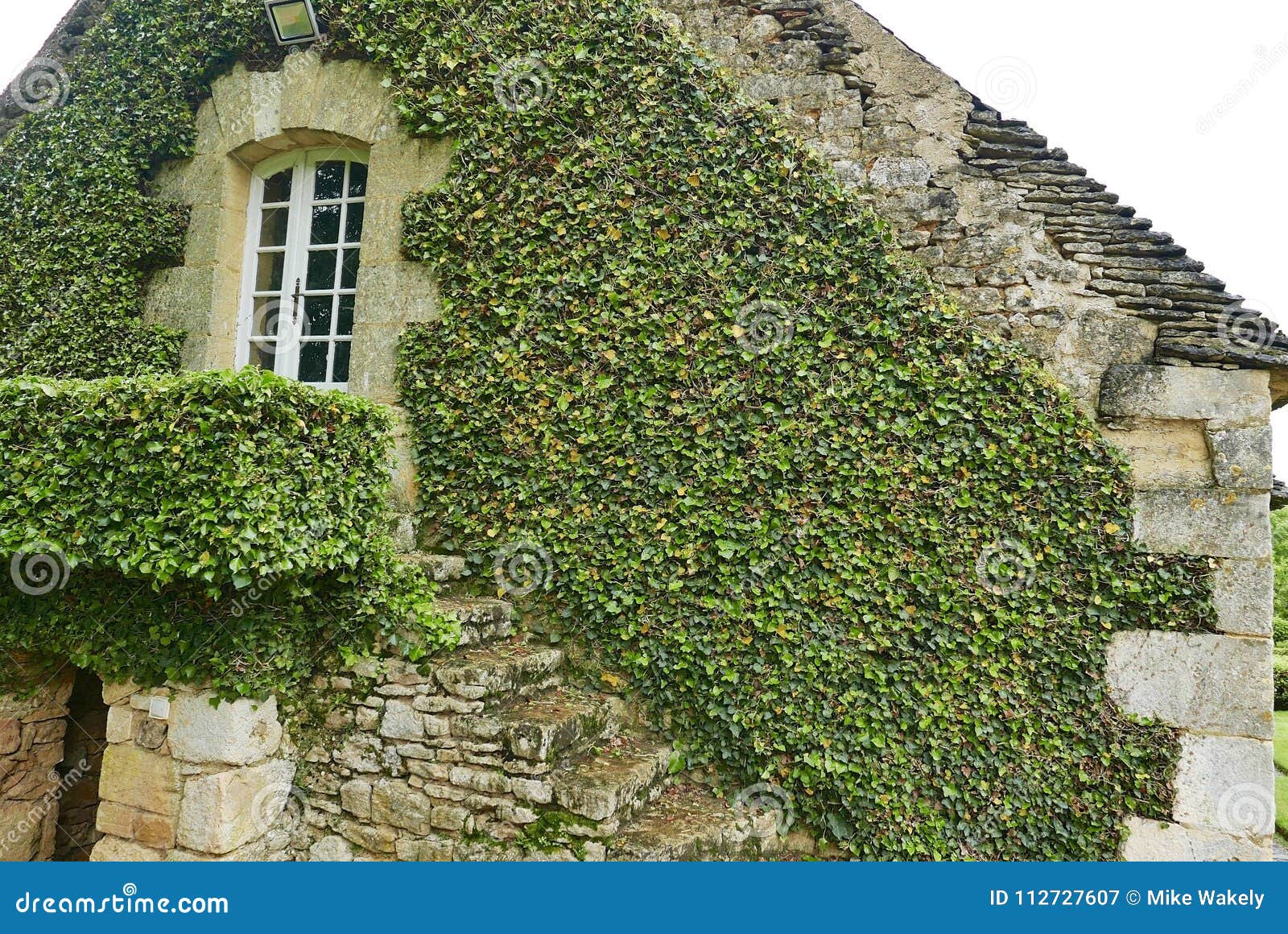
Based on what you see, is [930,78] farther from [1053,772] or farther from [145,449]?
[145,449]

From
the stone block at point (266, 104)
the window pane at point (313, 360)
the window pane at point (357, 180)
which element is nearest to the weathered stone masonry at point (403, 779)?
the window pane at point (313, 360)

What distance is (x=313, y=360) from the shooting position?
5.55 m

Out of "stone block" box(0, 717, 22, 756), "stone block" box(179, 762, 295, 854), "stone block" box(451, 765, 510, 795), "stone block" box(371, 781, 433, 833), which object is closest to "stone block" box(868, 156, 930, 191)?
"stone block" box(451, 765, 510, 795)

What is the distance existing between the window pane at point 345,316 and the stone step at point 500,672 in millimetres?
2607

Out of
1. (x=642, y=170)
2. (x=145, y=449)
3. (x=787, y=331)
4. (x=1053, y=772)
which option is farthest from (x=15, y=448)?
(x=1053, y=772)

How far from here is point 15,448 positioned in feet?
11.3

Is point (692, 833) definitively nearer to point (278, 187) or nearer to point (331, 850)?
point (331, 850)

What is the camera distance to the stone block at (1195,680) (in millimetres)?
3881

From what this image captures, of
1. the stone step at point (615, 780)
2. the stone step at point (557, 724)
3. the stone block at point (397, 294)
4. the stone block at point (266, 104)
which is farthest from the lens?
the stone block at point (266, 104)

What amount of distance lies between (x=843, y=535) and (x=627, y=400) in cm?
138

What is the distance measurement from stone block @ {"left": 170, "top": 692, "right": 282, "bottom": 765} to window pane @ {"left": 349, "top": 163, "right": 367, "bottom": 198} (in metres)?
3.51

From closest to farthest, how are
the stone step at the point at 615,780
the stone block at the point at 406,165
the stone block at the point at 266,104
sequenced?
1. the stone step at the point at 615,780
2. the stone block at the point at 406,165
3. the stone block at the point at 266,104

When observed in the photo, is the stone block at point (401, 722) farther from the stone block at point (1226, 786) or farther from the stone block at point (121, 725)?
the stone block at point (1226, 786)

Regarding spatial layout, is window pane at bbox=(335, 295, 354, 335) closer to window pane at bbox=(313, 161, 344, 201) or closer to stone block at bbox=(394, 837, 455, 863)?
window pane at bbox=(313, 161, 344, 201)
